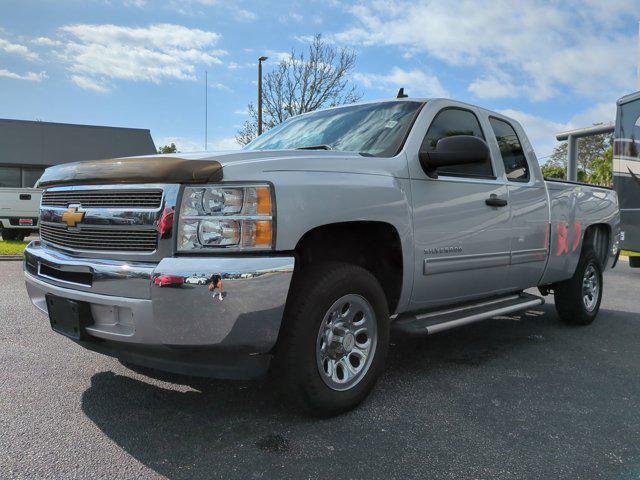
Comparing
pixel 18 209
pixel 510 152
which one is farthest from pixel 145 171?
pixel 18 209

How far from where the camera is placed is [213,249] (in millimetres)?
2525

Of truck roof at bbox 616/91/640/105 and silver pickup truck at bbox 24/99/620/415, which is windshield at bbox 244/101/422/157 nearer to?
silver pickup truck at bbox 24/99/620/415

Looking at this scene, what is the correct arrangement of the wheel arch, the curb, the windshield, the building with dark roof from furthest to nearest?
1. the building with dark roof
2. the curb
3. the windshield
4. the wheel arch

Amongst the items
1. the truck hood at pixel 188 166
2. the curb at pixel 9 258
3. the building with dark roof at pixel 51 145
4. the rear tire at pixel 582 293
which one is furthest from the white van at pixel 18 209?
the building with dark roof at pixel 51 145

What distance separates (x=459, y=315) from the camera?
3.85 meters

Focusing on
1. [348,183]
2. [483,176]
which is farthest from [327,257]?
[483,176]

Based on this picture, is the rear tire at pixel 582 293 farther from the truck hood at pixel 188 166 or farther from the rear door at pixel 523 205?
the truck hood at pixel 188 166

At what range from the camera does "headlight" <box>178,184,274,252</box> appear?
8.27 ft

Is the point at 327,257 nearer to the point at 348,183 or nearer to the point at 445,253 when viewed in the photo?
the point at 348,183

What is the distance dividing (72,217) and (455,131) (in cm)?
271

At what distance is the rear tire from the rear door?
2.82 feet

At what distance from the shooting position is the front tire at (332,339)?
2.73 meters

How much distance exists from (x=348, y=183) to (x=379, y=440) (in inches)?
53.0

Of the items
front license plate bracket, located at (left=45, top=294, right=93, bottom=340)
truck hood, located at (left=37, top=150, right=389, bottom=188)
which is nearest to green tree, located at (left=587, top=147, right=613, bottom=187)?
truck hood, located at (left=37, top=150, right=389, bottom=188)
